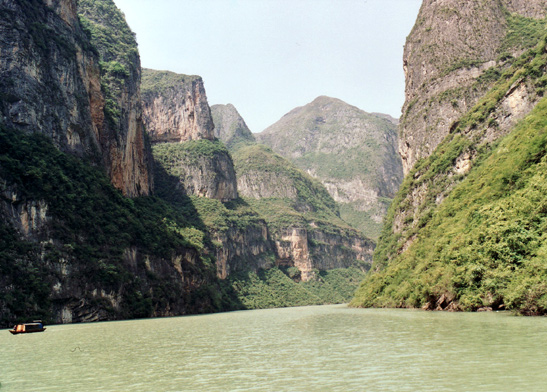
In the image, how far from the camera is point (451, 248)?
3766 centimetres

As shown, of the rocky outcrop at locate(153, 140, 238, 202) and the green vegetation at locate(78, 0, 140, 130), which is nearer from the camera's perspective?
the green vegetation at locate(78, 0, 140, 130)

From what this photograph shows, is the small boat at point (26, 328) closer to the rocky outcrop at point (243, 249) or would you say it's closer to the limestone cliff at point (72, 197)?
the limestone cliff at point (72, 197)

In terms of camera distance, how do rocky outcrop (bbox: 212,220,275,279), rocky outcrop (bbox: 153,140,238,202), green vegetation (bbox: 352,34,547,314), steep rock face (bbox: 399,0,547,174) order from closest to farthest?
green vegetation (bbox: 352,34,547,314)
steep rock face (bbox: 399,0,547,174)
rocky outcrop (bbox: 212,220,275,279)
rocky outcrop (bbox: 153,140,238,202)

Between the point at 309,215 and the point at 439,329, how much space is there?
154406mm

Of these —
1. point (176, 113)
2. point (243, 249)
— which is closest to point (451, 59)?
point (243, 249)

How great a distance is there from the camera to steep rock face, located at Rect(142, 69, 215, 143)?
15000 centimetres

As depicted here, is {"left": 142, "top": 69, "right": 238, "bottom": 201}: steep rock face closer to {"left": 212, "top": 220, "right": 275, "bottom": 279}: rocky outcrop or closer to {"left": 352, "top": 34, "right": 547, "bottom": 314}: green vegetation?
{"left": 212, "top": 220, "right": 275, "bottom": 279}: rocky outcrop

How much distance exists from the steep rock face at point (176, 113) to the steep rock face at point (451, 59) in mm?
77892

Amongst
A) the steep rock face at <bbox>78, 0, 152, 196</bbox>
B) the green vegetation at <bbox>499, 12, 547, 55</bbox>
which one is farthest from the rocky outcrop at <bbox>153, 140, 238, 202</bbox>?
the green vegetation at <bbox>499, 12, 547, 55</bbox>

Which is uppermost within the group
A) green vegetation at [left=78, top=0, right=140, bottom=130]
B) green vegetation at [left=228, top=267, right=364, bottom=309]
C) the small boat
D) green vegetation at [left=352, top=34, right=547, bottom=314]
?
green vegetation at [left=78, top=0, right=140, bottom=130]

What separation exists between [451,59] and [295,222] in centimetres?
8355

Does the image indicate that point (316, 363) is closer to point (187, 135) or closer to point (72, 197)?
point (72, 197)

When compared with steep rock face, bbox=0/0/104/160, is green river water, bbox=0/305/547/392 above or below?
below

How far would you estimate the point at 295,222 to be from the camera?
15425 centimetres
